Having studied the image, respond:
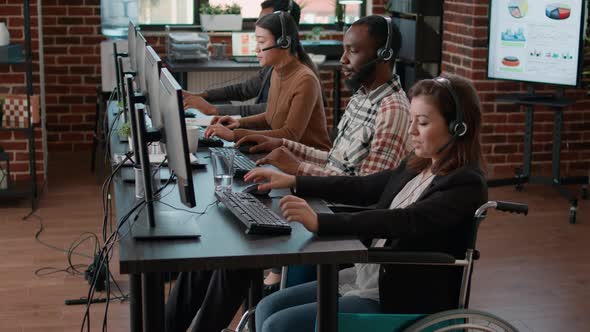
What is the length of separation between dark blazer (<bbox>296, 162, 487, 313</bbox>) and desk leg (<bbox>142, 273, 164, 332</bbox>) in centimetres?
44

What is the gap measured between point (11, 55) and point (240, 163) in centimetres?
266

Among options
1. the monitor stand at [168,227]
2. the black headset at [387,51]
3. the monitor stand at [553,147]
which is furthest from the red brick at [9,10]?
the monitor stand at [168,227]

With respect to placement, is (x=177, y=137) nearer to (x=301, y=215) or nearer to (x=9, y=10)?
(x=301, y=215)

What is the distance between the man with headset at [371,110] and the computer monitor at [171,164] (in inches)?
29.4

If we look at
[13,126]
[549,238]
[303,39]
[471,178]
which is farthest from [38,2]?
[471,178]

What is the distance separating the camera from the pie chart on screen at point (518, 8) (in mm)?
5824

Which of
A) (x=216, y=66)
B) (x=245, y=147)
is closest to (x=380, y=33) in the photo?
(x=245, y=147)

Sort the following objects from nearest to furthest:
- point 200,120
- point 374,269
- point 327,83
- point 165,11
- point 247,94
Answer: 1. point 374,269
2. point 200,120
3. point 247,94
4. point 165,11
5. point 327,83

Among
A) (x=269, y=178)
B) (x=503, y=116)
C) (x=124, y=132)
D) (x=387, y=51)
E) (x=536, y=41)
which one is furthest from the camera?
(x=503, y=116)

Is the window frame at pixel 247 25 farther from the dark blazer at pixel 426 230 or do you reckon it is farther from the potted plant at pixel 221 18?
the dark blazer at pixel 426 230

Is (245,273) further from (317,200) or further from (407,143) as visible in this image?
(407,143)

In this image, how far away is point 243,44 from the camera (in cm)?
713

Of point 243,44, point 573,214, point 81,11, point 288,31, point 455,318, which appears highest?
point 81,11

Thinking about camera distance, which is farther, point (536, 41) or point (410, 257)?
point (536, 41)
